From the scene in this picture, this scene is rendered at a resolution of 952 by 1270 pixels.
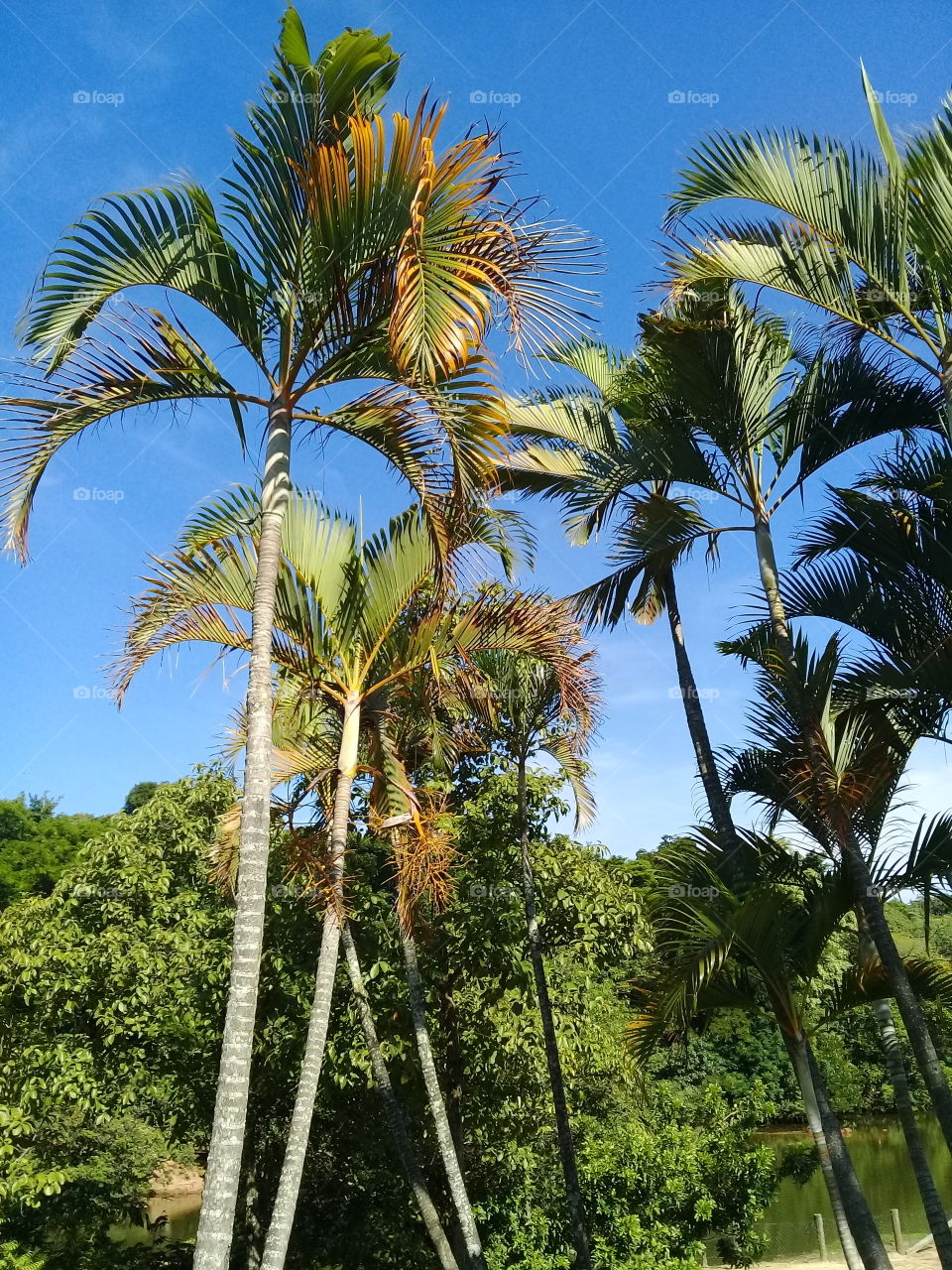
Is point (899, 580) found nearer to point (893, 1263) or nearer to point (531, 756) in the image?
point (531, 756)

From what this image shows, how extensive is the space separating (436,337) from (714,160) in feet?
7.80

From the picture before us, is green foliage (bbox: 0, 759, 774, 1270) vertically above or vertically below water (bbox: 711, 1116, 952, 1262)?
above

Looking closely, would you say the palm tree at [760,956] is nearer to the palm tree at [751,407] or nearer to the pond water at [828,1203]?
the palm tree at [751,407]

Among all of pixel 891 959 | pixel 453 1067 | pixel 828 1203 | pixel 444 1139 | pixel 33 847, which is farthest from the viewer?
pixel 33 847

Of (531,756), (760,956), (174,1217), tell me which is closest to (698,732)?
(531,756)

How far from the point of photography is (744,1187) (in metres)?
10.0

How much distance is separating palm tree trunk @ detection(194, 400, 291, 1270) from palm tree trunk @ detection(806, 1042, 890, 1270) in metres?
3.91

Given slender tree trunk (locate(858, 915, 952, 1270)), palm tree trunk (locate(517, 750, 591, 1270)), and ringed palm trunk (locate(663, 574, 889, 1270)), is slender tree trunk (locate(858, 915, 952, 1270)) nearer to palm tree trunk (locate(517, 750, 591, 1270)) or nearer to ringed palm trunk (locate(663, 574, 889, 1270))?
ringed palm trunk (locate(663, 574, 889, 1270))

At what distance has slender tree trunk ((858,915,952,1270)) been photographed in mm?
5391

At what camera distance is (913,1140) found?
6.25 meters

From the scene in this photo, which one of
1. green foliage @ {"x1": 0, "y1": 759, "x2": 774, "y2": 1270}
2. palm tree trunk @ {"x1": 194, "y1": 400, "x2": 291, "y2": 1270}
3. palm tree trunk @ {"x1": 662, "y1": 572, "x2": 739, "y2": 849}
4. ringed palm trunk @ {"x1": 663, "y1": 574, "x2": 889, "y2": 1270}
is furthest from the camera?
green foliage @ {"x1": 0, "y1": 759, "x2": 774, "y2": 1270}

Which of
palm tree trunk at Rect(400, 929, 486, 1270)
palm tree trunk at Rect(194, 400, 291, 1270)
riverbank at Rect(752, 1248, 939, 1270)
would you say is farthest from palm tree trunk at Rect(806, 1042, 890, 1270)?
riverbank at Rect(752, 1248, 939, 1270)

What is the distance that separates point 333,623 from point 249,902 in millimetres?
2253

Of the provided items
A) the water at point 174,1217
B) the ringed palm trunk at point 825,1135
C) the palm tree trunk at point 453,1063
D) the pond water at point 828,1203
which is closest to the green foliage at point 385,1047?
the palm tree trunk at point 453,1063
